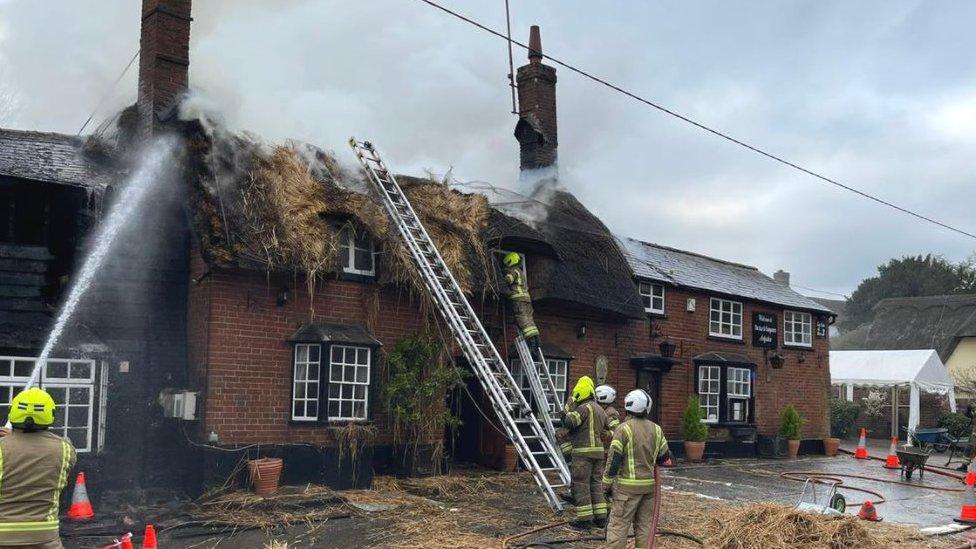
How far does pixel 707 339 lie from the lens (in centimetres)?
2128

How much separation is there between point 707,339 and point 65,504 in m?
15.0

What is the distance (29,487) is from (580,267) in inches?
517

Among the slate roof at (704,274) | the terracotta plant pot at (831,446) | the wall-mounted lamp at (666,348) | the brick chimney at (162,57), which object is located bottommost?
the terracotta plant pot at (831,446)

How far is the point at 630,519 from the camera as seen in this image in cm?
849

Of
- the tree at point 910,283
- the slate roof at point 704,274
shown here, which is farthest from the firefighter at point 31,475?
the tree at point 910,283

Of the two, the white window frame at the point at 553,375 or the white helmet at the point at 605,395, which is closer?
the white helmet at the point at 605,395

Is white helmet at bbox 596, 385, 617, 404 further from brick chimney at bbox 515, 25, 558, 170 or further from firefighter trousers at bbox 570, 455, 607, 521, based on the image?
brick chimney at bbox 515, 25, 558, 170

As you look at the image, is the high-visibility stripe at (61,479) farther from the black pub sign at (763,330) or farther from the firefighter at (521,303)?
the black pub sign at (763,330)

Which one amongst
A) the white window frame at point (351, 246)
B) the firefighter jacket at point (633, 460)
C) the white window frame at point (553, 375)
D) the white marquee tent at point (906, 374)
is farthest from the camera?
the white marquee tent at point (906, 374)

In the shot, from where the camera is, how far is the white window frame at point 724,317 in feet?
70.9

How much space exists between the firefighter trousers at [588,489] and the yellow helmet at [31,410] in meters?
6.61

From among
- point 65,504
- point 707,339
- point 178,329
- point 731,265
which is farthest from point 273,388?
point 731,265

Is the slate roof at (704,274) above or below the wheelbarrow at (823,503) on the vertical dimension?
above

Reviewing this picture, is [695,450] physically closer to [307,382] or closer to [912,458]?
[912,458]
